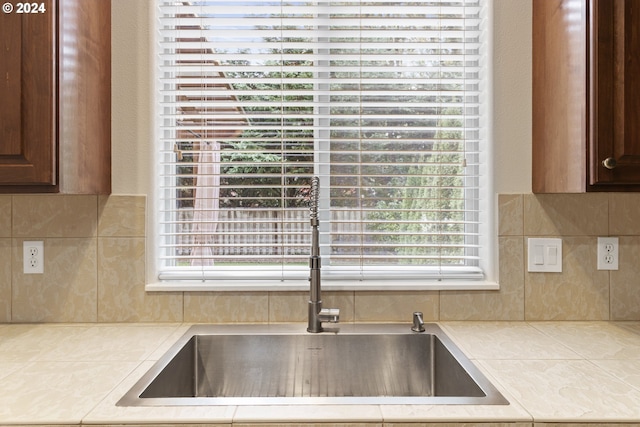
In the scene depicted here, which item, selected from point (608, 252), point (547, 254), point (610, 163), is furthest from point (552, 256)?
point (610, 163)

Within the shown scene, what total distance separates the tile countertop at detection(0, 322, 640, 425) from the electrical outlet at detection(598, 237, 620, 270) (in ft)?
0.62

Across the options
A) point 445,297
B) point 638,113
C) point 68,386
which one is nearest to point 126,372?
point 68,386

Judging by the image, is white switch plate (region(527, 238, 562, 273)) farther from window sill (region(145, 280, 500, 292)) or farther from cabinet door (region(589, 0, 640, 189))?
cabinet door (region(589, 0, 640, 189))

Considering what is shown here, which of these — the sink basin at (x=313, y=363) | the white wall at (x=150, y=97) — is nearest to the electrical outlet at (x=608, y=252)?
the white wall at (x=150, y=97)

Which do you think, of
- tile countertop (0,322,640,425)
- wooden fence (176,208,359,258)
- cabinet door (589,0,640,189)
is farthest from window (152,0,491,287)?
cabinet door (589,0,640,189)

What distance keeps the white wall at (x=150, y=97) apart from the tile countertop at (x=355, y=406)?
48 centimetres

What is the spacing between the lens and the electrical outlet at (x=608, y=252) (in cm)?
154

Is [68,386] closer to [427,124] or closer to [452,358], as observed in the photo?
[452,358]

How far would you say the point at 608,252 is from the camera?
1.54 meters

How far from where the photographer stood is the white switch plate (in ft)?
5.06

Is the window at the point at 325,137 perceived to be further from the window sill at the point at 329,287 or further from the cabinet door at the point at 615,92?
the cabinet door at the point at 615,92

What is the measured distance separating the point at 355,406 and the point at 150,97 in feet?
3.84

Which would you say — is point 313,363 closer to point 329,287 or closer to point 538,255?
point 329,287

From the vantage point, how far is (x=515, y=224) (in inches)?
61.0
